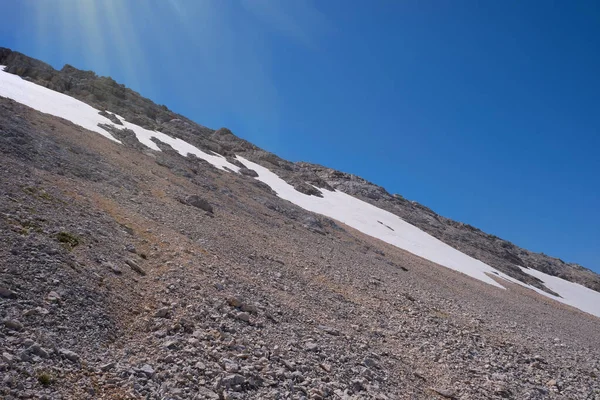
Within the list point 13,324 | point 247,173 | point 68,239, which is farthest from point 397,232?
point 13,324

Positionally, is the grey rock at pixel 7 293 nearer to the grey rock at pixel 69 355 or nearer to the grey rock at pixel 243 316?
the grey rock at pixel 69 355

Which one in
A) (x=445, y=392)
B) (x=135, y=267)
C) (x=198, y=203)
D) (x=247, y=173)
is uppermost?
(x=247, y=173)

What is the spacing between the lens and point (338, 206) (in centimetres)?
5206

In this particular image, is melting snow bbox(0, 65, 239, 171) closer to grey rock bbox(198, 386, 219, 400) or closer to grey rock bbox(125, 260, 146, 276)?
grey rock bbox(125, 260, 146, 276)

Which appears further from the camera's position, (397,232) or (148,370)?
(397,232)

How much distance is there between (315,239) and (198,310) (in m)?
18.7

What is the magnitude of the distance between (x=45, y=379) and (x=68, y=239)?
5787mm

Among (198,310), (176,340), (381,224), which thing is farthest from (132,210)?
(381,224)

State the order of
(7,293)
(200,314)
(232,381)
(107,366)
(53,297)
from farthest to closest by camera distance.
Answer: (200,314)
(53,297)
(7,293)
(232,381)
(107,366)

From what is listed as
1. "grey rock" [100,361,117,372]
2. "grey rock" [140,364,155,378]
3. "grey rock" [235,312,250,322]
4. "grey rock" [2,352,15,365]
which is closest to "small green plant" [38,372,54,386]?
"grey rock" [2,352,15,365]

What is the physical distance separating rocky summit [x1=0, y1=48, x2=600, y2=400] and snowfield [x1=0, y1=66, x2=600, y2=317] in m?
8.88

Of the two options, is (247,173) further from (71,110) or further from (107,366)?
(107,366)

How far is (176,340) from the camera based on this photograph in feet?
28.3

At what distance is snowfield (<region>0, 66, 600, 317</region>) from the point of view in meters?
36.9
